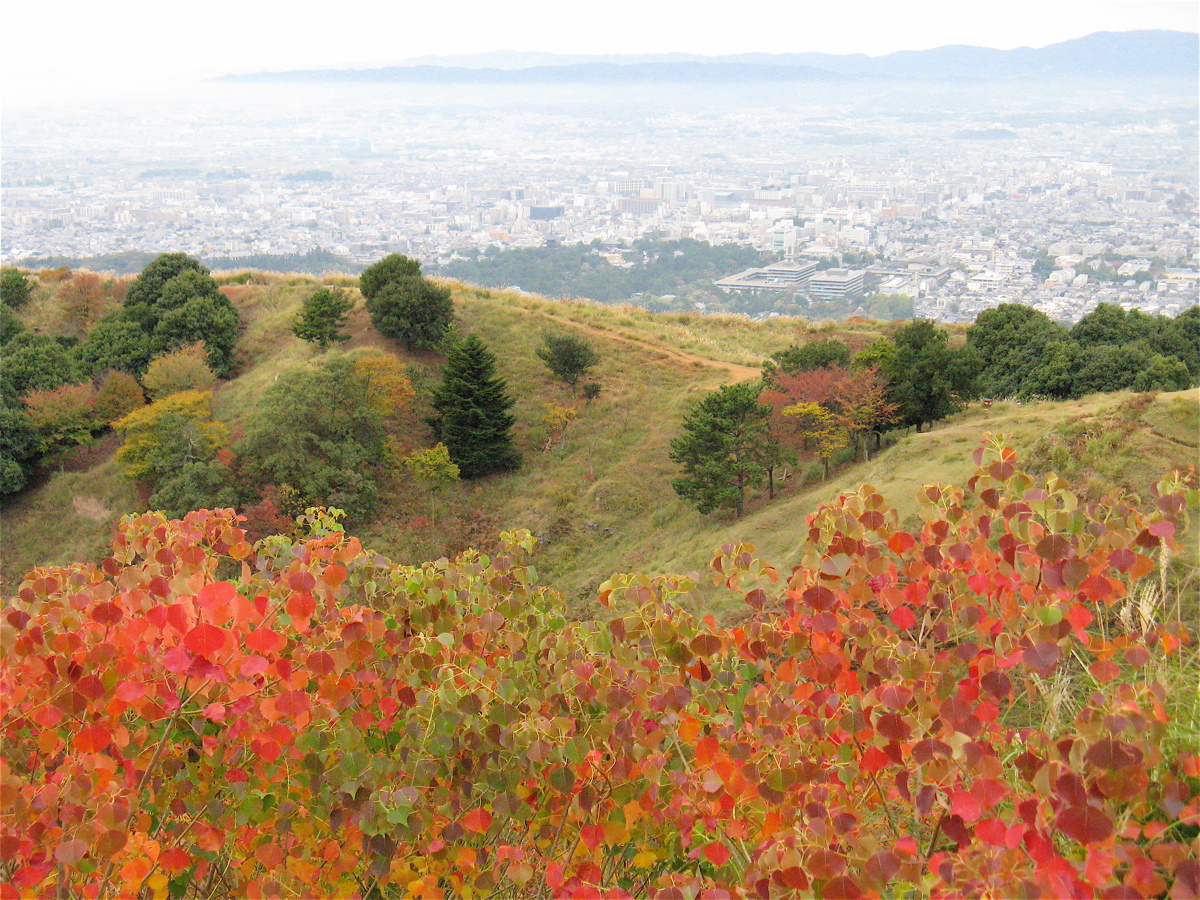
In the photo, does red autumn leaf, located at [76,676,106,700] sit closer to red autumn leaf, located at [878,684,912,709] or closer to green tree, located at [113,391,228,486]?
red autumn leaf, located at [878,684,912,709]

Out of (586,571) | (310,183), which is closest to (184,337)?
(586,571)

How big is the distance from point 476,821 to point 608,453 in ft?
82.4

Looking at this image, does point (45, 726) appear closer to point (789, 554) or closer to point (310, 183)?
point (789, 554)

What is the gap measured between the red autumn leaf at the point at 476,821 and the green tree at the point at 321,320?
30620 mm

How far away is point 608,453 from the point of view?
1113 inches

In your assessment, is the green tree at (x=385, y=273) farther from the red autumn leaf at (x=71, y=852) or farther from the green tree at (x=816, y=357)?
the red autumn leaf at (x=71, y=852)

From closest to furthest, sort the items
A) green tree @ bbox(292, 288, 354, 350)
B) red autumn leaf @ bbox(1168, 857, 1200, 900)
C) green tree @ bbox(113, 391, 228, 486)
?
red autumn leaf @ bbox(1168, 857, 1200, 900) → green tree @ bbox(113, 391, 228, 486) → green tree @ bbox(292, 288, 354, 350)

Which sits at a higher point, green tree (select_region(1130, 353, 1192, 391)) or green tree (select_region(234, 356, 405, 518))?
green tree (select_region(1130, 353, 1192, 391))

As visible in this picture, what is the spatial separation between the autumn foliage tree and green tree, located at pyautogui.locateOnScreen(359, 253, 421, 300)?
101 ft

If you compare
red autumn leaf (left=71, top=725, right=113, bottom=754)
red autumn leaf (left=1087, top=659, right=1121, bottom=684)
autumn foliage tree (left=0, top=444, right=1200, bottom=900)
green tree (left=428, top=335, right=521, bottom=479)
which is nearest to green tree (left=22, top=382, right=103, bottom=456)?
green tree (left=428, top=335, right=521, bottom=479)

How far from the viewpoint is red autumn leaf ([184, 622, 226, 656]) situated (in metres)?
2.73

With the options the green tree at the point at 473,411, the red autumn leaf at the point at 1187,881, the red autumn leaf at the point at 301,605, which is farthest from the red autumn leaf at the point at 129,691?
the green tree at the point at 473,411

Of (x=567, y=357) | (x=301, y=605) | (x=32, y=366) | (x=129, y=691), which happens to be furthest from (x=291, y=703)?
(x=32, y=366)

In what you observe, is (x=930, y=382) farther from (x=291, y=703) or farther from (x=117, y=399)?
(x=117, y=399)
